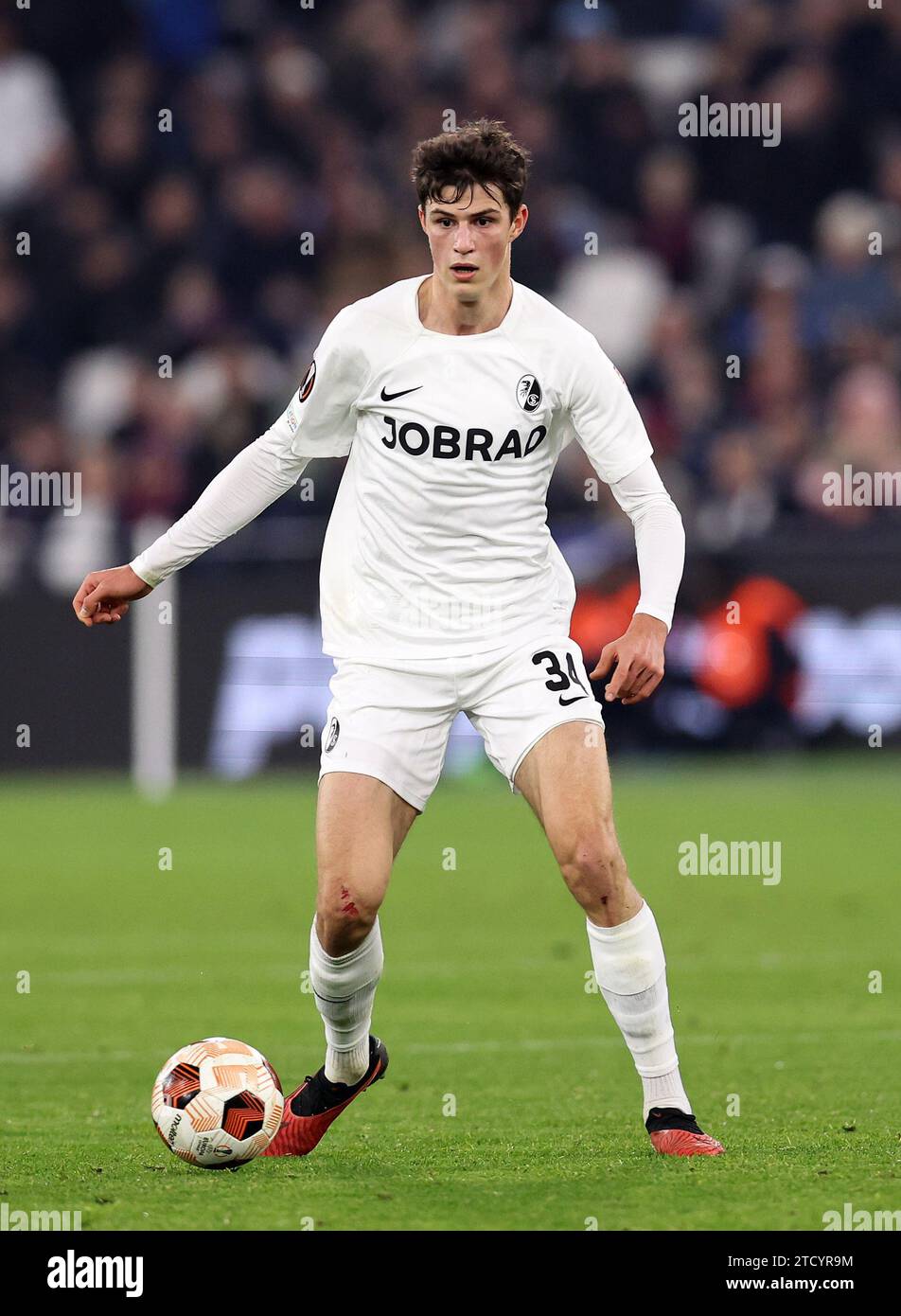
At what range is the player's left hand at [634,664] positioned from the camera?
210 inches

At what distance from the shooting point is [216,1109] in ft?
17.8

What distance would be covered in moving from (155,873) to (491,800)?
335cm

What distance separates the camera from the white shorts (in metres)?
5.57

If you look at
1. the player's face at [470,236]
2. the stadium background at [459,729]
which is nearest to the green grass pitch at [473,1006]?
the stadium background at [459,729]

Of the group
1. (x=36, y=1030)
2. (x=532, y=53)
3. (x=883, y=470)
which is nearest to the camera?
(x=36, y=1030)

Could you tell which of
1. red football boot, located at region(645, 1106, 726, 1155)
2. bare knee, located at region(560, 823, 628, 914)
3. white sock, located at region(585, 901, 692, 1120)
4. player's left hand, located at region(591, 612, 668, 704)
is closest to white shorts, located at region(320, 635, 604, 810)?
player's left hand, located at region(591, 612, 668, 704)

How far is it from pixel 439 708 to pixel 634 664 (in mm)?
546

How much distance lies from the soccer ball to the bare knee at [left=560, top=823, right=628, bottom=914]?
2.85ft

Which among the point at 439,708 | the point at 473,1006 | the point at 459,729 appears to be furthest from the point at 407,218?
the point at 439,708

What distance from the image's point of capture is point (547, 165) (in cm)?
1742

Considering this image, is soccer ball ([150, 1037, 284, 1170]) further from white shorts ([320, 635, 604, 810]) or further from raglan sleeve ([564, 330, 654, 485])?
raglan sleeve ([564, 330, 654, 485])

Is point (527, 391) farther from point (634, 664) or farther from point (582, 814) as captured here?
point (582, 814)
